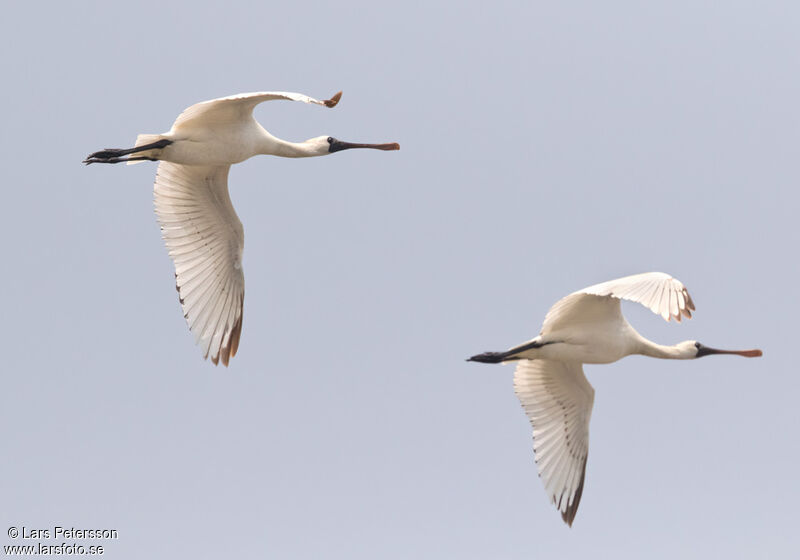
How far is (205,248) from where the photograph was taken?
1716 cm

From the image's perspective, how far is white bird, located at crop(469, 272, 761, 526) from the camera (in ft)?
50.4

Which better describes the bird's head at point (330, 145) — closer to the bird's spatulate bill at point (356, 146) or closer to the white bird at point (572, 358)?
the bird's spatulate bill at point (356, 146)

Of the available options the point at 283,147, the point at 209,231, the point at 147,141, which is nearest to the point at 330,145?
the point at 283,147

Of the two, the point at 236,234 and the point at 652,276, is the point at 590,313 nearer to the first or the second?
the point at 652,276

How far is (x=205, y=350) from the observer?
1719 centimetres

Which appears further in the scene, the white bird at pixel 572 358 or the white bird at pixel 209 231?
the white bird at pixel 209 231

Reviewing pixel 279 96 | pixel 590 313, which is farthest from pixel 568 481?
pixel 279 96

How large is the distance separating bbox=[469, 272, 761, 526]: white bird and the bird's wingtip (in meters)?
2.92

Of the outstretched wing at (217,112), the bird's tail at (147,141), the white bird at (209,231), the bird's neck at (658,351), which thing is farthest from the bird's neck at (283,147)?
the bird's neck at (658,351)

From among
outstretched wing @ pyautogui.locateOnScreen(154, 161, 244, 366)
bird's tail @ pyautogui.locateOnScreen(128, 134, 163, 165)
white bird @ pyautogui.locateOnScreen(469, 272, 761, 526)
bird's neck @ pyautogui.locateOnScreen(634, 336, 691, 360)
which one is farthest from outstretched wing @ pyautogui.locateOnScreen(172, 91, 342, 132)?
bird's neck @ pyautogui.locateOnScreen(634, 336, 691, 360)

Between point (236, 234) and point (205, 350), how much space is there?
4.21ft

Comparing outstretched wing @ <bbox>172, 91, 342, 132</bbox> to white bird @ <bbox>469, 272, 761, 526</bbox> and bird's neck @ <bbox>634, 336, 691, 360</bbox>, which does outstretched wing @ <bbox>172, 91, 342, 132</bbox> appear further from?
bird's neck @ <bbox>634, 336, 691, 360</bbox>

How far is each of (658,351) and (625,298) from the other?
8.34 feet

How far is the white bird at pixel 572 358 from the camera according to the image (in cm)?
1538
